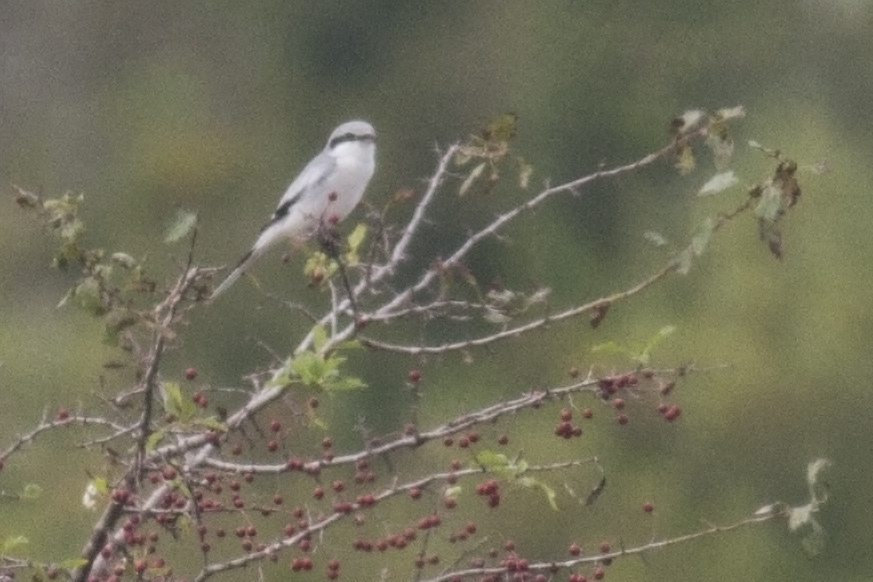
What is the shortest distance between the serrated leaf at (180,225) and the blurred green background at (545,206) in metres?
10.5

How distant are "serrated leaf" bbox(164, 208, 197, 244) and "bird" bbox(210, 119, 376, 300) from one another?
10.2 ft

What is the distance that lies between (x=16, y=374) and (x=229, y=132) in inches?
172

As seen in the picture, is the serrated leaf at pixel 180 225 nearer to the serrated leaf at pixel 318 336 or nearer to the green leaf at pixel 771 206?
the serrated leaf at pixel 318 336

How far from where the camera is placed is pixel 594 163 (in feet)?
64.0

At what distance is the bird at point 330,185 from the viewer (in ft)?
22.9

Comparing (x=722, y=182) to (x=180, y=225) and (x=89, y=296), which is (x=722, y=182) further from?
(x=89, y=296)

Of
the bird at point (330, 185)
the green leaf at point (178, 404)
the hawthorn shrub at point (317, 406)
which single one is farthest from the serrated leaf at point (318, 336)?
the bird at point (330, 185)

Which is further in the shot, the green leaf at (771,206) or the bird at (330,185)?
the bird at (330,185)

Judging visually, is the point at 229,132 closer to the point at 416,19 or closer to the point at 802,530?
the point at 416,19

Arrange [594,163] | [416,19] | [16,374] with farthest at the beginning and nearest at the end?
1. [416,19]
2. [594,163]
3. [16,374]

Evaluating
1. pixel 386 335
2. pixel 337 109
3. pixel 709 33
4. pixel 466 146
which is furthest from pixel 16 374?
pixel 466 146

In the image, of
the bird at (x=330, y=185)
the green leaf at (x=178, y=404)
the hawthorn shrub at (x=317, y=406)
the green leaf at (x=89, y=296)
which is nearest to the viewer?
the green leaf at (x=89, y=296)

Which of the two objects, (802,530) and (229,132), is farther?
(229,132)

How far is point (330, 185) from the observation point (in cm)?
707
